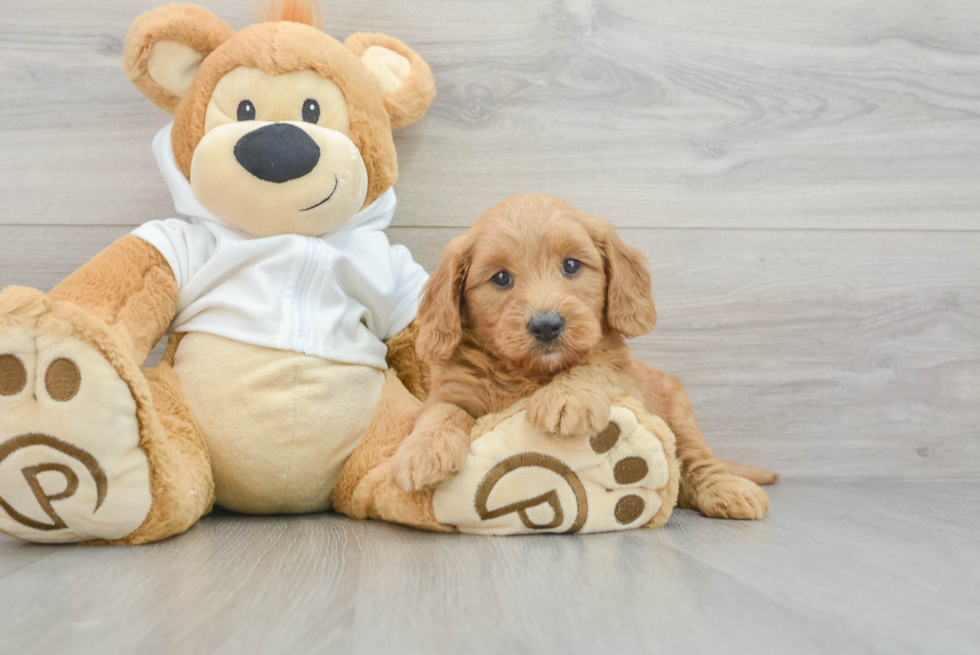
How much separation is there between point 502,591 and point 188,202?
→ 3.41 ft

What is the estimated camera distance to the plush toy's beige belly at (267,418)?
1312 mm

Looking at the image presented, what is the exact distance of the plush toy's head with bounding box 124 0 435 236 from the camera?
1.32 meters

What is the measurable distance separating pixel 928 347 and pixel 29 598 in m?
2.08

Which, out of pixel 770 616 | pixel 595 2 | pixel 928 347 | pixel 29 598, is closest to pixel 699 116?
pixel 595 2

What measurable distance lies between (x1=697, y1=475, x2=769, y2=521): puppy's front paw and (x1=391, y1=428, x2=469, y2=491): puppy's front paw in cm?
55

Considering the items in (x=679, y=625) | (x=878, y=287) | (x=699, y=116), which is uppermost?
(x=699, y=116)

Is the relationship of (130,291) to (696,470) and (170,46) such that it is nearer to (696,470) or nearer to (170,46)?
(170,46)

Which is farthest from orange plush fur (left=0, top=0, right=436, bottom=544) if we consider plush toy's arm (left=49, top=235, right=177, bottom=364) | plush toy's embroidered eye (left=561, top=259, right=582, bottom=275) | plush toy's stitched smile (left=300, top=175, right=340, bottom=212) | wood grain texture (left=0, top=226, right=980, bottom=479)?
wood grain texture (left=0, top=226, right=980, bottom=479)

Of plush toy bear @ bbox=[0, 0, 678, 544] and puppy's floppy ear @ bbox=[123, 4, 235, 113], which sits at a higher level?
puppy's floppy ear @ bbox=[123, 4, 235, 113]

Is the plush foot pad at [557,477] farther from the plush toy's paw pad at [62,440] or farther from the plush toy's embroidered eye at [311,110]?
the plush toy's embroidered eye at [311,110]

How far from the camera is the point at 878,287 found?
192 centimetres

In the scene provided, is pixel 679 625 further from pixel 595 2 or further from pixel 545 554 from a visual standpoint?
pixel 595 2

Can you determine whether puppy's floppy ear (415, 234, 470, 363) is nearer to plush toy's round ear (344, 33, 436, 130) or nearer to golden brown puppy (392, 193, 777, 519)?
golden brown puppy (392, 193, 777, 519)

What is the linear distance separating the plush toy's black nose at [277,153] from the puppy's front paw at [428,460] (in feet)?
1.84
